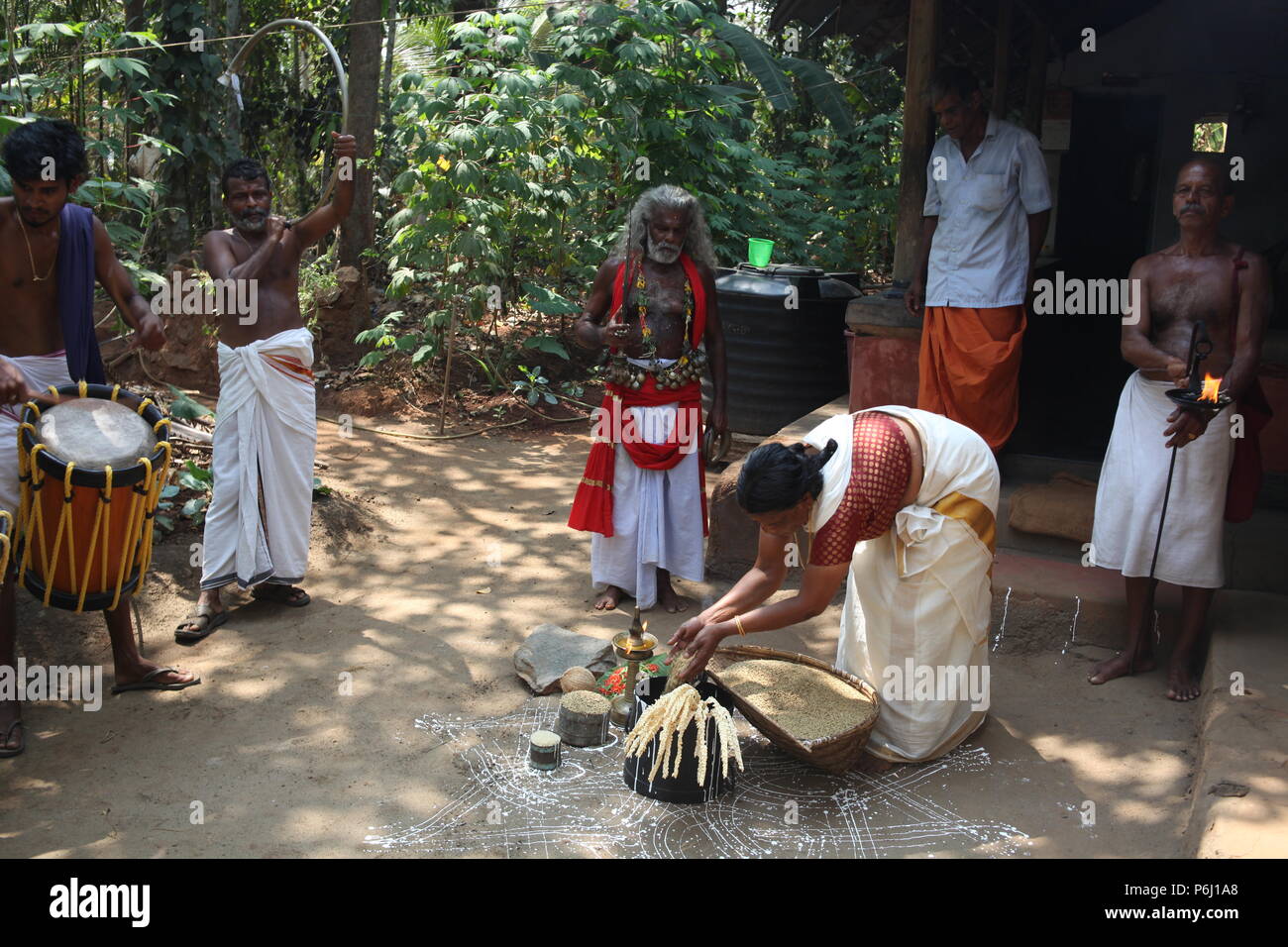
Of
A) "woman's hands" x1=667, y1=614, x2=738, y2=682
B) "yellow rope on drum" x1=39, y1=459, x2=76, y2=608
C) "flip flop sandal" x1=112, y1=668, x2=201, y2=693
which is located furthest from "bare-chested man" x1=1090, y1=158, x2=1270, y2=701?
"yellow rope on drum" x1=39, y1=459, x2=76, y2=608

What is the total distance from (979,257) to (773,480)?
2.65 meters

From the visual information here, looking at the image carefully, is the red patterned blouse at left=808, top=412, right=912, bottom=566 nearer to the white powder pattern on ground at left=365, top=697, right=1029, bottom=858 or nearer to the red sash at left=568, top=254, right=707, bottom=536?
the white powder pattern on ground at left=365, top=697, right=1029, bottom=858

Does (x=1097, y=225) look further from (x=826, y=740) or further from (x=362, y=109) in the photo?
(x=826, y=740)

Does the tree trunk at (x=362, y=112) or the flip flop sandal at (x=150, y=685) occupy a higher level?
the tree trunk at (x=362, y=112)

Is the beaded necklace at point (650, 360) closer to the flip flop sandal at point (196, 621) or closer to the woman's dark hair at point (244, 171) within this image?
the woman's dark hair at point (244, 171)

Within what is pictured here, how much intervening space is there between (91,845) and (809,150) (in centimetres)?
1338

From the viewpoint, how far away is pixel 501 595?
5562 millimetres

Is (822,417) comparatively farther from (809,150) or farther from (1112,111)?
(809,150)

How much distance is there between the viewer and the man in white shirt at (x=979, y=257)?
5438mm

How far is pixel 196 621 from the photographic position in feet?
16.2

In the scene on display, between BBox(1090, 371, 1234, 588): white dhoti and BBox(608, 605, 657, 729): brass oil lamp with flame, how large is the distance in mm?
1978

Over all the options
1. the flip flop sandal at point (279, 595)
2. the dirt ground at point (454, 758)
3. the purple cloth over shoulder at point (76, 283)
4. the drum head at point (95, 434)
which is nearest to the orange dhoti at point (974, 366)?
the dirt ground at point (454, 758)

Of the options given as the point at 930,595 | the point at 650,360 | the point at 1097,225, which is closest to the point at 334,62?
the point at 650,360

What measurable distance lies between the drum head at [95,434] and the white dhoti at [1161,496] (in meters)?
3.79
